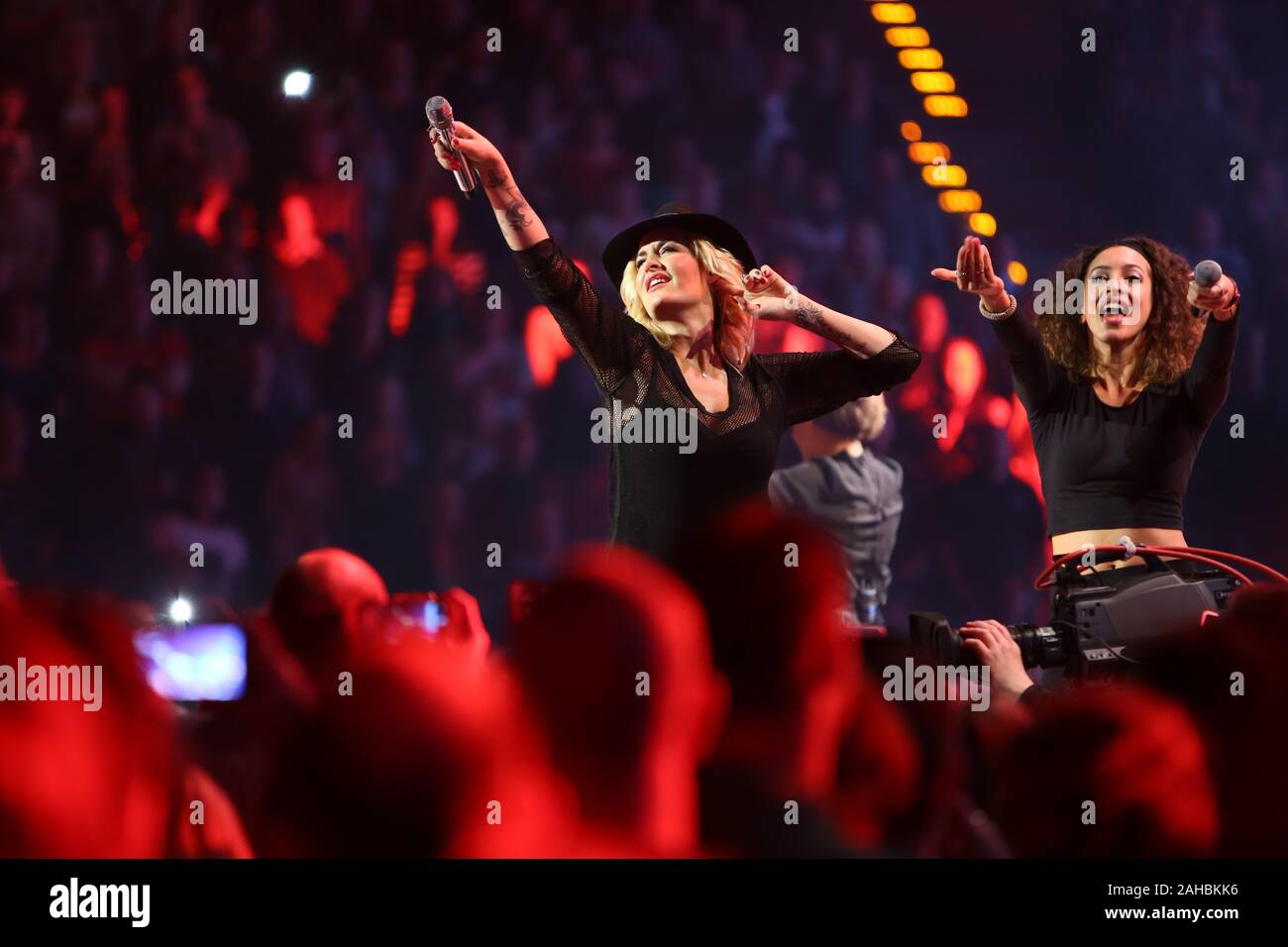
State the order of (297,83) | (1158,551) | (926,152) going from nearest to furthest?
(1158,551) < (297,83) < (926,152)

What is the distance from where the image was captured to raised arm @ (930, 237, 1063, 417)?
7.44ft

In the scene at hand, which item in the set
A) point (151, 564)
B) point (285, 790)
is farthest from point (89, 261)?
point (285, 790)

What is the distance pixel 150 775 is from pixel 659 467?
1.16m

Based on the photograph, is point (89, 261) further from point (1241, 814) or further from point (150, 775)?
point (1241, 814)

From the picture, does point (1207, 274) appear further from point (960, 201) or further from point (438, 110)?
point (960, 201)

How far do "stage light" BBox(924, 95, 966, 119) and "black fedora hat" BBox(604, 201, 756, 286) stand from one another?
236cm

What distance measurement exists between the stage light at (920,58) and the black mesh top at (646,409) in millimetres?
2582

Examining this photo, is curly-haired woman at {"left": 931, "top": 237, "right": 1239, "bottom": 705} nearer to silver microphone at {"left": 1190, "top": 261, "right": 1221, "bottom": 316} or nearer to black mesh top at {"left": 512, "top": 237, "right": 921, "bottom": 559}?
silver microphone at {"left": 1190, "top": 261, "right": 1221, "bottom": 316}

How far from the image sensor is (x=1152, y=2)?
4.41 meters

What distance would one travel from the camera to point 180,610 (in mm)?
3602

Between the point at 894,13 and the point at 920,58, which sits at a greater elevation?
the point at 894,13

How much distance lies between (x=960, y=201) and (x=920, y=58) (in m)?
0.52

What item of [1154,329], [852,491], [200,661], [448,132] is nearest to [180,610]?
[200,661]

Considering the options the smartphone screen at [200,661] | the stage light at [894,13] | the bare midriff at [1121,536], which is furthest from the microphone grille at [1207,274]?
the stage light at [894,13]
